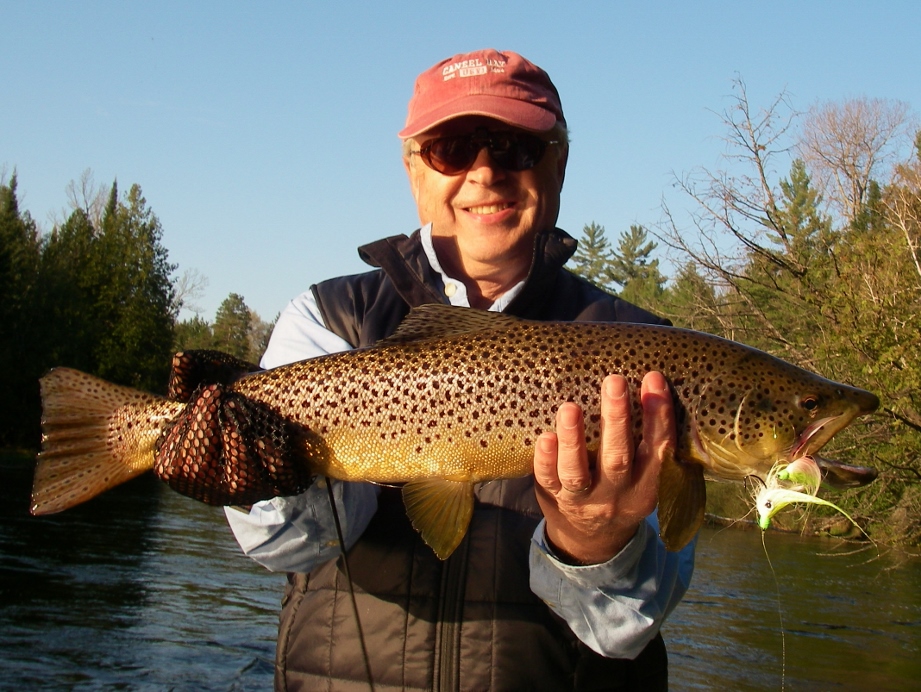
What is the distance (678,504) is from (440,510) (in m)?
0.79

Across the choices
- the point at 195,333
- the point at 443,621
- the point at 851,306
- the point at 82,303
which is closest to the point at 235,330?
the point at 195,333

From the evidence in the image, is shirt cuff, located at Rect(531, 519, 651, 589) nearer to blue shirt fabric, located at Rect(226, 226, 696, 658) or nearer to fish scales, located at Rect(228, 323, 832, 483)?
blue shirt fabric, located at Rect(226, 226, 696, 658)

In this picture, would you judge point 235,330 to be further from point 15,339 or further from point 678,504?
point 678,504

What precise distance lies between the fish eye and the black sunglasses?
144 cm

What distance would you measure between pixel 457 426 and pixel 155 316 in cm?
5254

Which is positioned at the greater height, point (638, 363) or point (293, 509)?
point (638, 363)

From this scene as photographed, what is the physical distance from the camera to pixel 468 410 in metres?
2.99

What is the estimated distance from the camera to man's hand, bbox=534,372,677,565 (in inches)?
110

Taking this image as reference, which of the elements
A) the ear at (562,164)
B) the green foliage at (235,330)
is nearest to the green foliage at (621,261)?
the green foliage at (235,330)

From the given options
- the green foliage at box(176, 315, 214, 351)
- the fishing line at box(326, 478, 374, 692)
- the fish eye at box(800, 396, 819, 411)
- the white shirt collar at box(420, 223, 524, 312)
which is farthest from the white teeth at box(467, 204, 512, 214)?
the green foliage at box(176, 315, 214, 351)

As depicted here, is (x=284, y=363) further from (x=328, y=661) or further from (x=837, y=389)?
(x=837, y=389)

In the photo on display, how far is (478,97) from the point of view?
359cm

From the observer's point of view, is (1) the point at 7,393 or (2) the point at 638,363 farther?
(1) the point at 7,393

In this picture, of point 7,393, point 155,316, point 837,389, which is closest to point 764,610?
point 837,389
